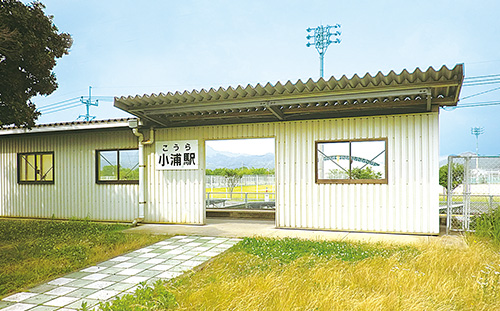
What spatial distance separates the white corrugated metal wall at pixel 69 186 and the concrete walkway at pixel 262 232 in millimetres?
1549

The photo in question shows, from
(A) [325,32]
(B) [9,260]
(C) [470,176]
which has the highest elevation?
(A) [325,32]

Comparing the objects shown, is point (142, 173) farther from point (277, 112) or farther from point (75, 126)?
point (277, 112)

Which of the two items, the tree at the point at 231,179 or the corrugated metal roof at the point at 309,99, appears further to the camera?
the tree at the point at 231,179

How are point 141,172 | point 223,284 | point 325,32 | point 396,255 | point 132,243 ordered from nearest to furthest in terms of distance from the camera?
point 223,284, point 396,255, point 132,243, point 141,172, point 325,32

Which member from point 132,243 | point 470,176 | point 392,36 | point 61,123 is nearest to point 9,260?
point 132,243

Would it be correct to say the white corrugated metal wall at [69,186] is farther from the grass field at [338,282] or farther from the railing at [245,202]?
the grass field at [338,282]

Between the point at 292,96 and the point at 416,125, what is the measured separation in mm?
2524

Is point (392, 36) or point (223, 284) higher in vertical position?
point (392, 36)

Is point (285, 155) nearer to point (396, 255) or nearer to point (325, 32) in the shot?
point (396, 255)

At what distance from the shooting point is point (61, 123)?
393 inches

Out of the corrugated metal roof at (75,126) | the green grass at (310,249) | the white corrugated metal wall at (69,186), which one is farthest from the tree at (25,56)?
the green grass at (310,249)

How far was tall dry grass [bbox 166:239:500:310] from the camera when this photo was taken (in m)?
3.53

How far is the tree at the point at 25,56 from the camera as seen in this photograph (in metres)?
7.80

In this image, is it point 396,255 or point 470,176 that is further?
point 470,176
